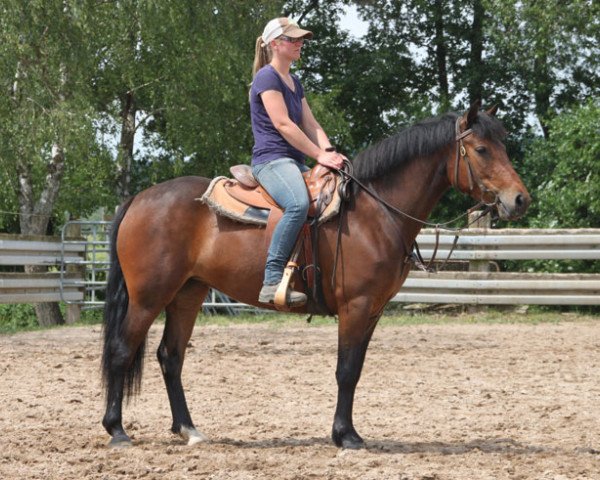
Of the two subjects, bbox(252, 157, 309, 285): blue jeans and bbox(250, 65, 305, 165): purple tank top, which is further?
bbox(250, 65, 305, 165): purple tank top

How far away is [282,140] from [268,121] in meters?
0.14

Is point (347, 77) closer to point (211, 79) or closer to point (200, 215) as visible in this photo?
point (211, 79)

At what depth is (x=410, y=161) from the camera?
5.95 meters

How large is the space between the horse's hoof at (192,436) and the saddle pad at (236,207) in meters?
1.33

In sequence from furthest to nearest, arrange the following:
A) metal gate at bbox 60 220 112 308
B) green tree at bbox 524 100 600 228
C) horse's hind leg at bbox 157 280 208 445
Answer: green tree at bbox 524 100 600 228 < metal gate at bbox 60 220 112 308 < horse's hind leg at bbox 157 280 208 445

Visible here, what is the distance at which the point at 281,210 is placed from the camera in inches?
234

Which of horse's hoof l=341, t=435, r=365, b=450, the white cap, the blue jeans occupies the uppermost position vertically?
the white cap

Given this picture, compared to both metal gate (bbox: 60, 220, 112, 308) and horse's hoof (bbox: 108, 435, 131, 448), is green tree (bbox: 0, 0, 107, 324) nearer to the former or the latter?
metal gate (bbox: 60, 220, 112, 308)

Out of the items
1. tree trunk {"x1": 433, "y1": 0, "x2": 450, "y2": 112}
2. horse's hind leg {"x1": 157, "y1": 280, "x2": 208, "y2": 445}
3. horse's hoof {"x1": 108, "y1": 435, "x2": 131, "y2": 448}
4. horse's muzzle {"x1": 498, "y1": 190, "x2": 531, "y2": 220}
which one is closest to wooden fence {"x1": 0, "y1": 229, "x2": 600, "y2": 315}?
horse's hind leg {"x1": 157, "y1": 280, "x2": 208, "y2": 445}

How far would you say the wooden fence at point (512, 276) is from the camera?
14062 mm

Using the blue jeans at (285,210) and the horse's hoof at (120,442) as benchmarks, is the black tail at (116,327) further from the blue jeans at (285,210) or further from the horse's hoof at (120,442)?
the blue jeans at (285,210)

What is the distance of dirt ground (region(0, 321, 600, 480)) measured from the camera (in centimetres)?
529

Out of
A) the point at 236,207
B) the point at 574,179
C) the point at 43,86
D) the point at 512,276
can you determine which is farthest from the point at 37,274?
the point at 236,207

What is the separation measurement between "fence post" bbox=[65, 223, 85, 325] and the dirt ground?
318 cm
